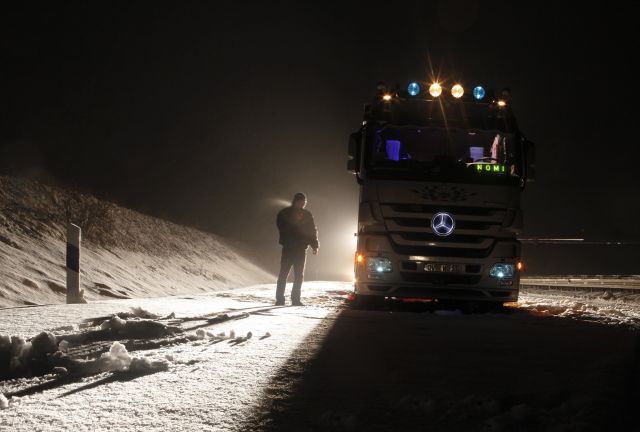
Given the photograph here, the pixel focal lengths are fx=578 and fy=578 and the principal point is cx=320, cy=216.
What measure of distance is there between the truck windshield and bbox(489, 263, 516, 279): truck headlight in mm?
1279

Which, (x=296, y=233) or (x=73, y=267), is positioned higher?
(x=296, y=233)

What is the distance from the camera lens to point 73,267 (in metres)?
8.14

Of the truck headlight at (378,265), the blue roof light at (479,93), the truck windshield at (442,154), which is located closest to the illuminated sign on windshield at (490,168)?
the truck windshield at (442,154)

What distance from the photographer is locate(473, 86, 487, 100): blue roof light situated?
9.54m

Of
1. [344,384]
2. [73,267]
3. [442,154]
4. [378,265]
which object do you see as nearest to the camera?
[344,384]

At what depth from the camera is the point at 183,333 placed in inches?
208

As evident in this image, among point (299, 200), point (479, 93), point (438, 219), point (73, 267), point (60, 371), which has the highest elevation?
point (479, 93)

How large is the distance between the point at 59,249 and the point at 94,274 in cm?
90

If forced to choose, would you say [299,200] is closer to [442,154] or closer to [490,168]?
[442,154]

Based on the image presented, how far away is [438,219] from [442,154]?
1089 mm

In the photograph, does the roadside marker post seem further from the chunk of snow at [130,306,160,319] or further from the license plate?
the license plate

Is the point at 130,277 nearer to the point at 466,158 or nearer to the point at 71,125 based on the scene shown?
the point at 466,158

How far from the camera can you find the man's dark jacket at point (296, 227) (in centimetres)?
986

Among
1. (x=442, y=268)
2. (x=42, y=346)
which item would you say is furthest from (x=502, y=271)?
(x=42, y=346)
